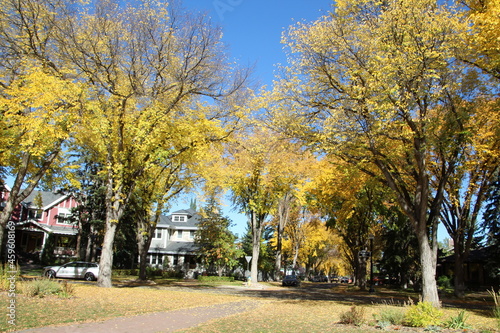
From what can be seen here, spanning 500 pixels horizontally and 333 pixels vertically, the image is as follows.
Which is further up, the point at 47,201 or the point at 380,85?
the point at 380,85

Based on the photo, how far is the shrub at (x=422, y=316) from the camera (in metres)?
8.86

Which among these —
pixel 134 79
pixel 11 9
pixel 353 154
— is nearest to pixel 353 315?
pixel 353 154

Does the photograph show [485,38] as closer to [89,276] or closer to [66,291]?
[66,291]

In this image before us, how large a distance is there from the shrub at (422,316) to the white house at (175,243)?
124 ft

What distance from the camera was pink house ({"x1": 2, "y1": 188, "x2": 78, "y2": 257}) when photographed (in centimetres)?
4162

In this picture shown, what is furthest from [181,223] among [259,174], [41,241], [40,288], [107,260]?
[40,288]

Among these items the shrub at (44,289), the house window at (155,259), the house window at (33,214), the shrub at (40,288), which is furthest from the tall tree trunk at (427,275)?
the house window at (33,214)

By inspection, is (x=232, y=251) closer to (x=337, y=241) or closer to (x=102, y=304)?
(x=337, y=241)

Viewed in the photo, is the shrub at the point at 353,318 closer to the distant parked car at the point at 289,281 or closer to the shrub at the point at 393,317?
the shrub at the point at 393,317

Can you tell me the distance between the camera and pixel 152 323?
9.37 meters

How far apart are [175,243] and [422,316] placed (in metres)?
43.3

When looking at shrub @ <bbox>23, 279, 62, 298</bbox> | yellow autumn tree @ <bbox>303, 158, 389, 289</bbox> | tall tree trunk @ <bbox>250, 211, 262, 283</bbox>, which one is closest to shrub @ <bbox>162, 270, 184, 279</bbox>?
tall tree trunk @ <bbox>250, 211, 262, 283</bbox>

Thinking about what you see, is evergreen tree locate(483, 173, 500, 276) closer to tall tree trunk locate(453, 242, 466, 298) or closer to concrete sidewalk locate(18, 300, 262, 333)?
tall tree trunk locate(453, 242, 466, 298)

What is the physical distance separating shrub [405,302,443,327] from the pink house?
3905cm
